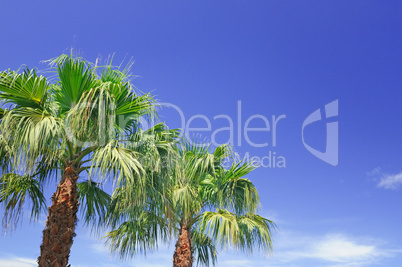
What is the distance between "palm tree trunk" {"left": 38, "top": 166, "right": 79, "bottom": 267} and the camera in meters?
6.92

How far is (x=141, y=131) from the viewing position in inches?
314

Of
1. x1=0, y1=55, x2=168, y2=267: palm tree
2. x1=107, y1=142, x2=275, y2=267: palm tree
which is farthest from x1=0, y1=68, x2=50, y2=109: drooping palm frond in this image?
x1=107, y1=142, x2=275, y2=267: palm tree

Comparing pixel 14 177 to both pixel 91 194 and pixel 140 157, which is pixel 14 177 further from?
pixel 140 157

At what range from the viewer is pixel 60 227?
278 inches

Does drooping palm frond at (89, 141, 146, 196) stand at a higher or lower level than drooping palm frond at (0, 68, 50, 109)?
lower

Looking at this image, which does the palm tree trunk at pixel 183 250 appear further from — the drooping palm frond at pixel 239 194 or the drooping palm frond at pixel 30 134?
the drooping palm frond at pixel 30 134

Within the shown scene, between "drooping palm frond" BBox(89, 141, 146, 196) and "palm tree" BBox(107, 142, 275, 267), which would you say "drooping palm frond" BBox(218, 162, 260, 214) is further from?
"drooping palm frond" BBox(89, 141, 146, 196)

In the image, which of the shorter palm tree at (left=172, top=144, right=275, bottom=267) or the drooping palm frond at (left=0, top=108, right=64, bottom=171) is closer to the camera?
the drooping palm frond at (left=0, top=108, right=64, bottom=171)

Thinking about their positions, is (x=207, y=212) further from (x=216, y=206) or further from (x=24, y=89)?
(x=24, y=89)

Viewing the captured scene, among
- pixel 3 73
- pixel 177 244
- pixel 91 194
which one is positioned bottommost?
pixel 177 244

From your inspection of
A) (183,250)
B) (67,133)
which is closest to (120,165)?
(67,133)

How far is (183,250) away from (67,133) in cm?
497

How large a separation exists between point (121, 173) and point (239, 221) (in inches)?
188

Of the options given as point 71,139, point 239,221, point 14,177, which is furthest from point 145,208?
point 239,221
